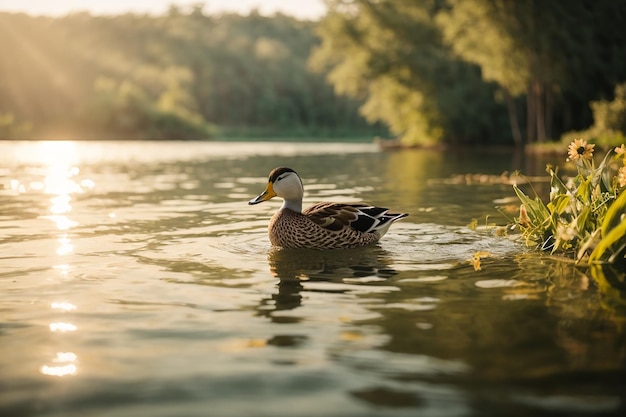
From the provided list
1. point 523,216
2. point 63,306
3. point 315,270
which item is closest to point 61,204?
point 315,270

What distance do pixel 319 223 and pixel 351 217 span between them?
42cm

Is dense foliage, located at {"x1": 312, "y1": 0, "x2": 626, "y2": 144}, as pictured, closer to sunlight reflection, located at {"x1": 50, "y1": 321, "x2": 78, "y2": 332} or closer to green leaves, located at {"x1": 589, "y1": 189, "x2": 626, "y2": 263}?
green leaves, located at {"x1": 589, "y1": 189, "x2": 626, "y2": 263}

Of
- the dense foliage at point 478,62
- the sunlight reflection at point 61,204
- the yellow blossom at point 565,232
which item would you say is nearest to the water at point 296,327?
the yellow blossom at point 565,232

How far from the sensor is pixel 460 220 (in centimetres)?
1323

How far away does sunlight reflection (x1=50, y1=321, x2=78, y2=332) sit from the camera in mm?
5922

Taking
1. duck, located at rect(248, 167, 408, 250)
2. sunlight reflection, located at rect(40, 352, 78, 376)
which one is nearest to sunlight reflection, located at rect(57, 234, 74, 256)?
duck, located at rect(248, 167, 408, 250)

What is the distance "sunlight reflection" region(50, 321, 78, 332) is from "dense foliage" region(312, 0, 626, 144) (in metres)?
41.6

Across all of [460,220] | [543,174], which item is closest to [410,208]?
[460,220]

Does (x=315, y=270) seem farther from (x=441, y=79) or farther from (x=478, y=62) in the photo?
(x=441, y=79)

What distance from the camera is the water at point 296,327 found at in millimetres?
4387

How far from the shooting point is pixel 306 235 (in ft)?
32.0

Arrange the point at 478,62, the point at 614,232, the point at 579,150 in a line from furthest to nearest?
the point at 478,62
the point at 579,150
the point at 614,232

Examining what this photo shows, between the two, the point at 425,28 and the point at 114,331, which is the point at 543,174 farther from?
the point at 425,28

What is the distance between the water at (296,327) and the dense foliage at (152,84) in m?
79.3
